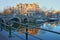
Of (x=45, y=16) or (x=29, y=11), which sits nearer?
(x=29, y=11)

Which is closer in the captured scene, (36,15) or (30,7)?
(36,15)

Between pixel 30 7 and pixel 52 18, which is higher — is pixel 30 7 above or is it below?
above

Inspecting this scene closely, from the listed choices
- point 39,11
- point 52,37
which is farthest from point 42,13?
point 52,37

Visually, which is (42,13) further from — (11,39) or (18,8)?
(11,39)

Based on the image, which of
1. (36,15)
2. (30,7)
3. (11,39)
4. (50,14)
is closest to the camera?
(11,39)

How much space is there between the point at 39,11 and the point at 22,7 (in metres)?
3.84

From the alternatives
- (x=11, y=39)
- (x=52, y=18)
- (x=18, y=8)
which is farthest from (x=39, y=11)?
(x=11, y=39)

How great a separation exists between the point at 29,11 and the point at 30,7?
4.79 feet

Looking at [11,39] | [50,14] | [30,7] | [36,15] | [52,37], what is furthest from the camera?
[50,14]

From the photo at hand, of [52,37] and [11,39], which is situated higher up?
[11,39]

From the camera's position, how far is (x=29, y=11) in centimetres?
2841

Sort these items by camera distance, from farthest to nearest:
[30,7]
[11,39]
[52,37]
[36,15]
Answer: [30,7] → [36,15] → [52,37] → [11,39]

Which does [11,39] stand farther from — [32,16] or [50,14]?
[50,14]

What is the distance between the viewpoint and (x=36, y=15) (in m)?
27.4
